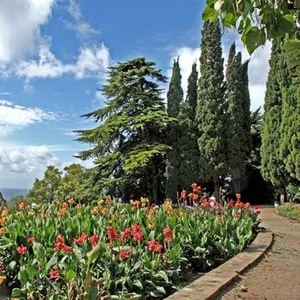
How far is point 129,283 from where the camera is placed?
3.18 metres

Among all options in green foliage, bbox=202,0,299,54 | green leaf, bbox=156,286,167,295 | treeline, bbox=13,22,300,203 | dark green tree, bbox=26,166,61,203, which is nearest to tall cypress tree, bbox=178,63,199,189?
treeline, bbox=13,22,300,203

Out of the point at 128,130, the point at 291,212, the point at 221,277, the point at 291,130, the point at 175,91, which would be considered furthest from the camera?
the point at 175,91

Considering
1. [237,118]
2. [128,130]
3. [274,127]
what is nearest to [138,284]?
[274,127]

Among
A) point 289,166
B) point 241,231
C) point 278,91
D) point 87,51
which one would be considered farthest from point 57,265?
point 278,91

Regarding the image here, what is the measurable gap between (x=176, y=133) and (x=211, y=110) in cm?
196

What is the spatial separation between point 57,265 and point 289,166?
11512mm

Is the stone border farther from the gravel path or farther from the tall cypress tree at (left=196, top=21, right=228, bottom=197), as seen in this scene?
the tall cypress tree at (left=196, top=21, right=228, bottom=197)

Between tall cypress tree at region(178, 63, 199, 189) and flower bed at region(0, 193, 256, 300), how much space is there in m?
11.4

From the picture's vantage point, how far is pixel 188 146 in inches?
719

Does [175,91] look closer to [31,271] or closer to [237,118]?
[237,118]

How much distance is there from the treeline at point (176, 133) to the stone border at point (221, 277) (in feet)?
35.0

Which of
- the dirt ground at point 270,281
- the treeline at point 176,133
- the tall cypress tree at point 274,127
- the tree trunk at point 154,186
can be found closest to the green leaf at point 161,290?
the dirt ground at point 270,281

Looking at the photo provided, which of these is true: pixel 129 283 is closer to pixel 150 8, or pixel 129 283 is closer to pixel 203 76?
pixel 150 8

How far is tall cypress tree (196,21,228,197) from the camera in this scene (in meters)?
17.9
